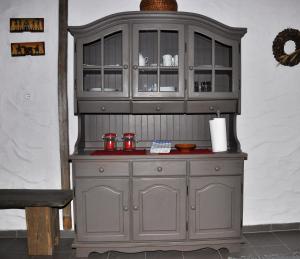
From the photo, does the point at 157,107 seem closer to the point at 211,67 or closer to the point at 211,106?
the point at 211,106

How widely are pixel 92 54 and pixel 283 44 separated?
1805 millimetres

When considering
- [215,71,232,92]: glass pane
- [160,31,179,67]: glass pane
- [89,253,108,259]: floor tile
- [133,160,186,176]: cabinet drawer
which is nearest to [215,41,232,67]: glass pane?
[215,71,232,92]: glass pane

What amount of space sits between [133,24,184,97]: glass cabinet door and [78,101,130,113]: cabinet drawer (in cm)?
15

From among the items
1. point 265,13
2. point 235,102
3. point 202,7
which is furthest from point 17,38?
point 265,13

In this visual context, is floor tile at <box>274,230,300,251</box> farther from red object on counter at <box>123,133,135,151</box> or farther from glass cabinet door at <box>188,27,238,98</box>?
red object on counter at <box>123,133,135,151</box>

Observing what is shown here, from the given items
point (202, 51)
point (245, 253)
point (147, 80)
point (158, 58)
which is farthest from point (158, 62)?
point (245, 253)

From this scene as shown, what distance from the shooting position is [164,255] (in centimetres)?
265

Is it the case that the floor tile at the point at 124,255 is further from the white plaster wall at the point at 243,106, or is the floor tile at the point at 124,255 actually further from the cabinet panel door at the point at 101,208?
the white plaster wall at the point at 243,106

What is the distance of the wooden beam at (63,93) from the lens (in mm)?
2898

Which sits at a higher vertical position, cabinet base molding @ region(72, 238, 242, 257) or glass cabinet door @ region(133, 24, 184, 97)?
glass cabinet door @ region(133, 24, 184, 97)

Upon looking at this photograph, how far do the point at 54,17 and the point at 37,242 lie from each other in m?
1.97

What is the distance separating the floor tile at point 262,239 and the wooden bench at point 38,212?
1681mm

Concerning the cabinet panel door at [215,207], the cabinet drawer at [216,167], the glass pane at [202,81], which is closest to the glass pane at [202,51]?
the glass pane at [202,81]

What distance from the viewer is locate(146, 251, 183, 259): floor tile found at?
2612 millimetres
